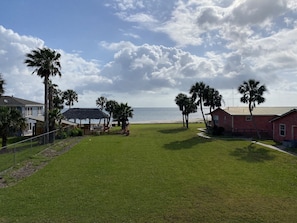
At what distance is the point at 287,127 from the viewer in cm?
2981

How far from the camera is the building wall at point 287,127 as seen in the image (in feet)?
94.4

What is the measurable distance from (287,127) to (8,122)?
2872 centimetres

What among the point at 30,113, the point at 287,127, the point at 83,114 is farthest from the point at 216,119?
the point at 30,113

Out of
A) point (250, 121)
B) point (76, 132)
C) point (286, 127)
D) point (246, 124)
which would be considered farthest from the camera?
point (246, 124)

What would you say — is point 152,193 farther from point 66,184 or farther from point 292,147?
point 292,147

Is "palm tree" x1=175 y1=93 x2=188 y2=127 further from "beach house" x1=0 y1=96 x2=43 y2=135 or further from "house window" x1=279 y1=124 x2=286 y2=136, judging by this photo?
"beach house" x1=0 y1=96 x2=43 y2=135

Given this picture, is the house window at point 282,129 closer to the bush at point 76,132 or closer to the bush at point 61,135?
the bush at point 61,135

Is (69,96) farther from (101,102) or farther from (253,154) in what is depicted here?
(253,154)

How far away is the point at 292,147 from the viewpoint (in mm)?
26328

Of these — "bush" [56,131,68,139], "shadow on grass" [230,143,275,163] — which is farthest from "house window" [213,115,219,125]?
"bush" [56,131,68,139]

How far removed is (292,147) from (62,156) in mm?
20673

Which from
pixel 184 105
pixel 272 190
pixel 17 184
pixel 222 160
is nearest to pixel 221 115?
pixel 184 105

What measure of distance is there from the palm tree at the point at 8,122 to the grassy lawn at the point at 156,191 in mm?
10764

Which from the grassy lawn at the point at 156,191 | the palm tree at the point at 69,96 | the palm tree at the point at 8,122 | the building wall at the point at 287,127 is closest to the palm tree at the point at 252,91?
the building wall at the point at 287,127
